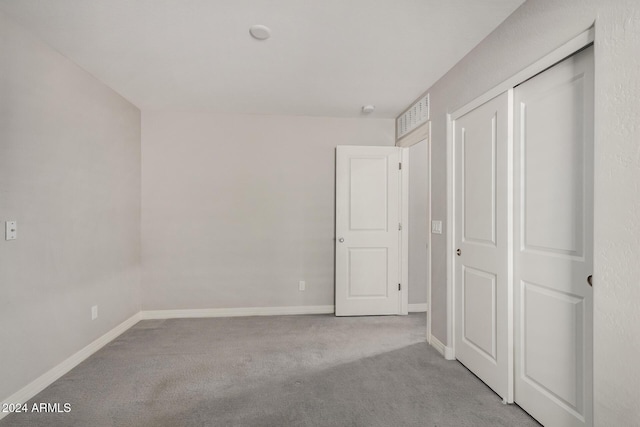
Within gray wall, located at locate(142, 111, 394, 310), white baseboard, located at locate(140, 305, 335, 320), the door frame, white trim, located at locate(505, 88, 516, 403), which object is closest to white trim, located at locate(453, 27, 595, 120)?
the door frame

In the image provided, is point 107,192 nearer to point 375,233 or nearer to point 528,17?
point 375,233

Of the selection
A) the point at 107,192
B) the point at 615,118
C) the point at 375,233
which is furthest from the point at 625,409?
the point at 107,192

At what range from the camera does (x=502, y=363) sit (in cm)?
226

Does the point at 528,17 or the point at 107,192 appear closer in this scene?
the point at 528,17

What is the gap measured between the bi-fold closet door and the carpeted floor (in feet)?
1.00

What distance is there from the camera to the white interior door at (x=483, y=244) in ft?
7.38

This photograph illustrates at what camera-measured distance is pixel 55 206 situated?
2.59 metres

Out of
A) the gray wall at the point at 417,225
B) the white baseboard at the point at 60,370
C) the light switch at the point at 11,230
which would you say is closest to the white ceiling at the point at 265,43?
the gray wall at the point at 417,225

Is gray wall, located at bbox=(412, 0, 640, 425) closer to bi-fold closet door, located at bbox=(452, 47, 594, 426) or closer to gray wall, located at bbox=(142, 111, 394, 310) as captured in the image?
bi-fold closet door, located at bbox=(452, 47, 594, 426)

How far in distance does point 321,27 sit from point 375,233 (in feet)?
8.16

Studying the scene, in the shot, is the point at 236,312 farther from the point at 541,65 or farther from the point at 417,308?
the point at 541,65

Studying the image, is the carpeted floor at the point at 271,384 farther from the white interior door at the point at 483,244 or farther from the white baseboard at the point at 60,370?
the white interior door at the point at 483,244

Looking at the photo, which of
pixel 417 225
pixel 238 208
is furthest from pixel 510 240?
pixel 238 208

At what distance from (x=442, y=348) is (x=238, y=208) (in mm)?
2668
